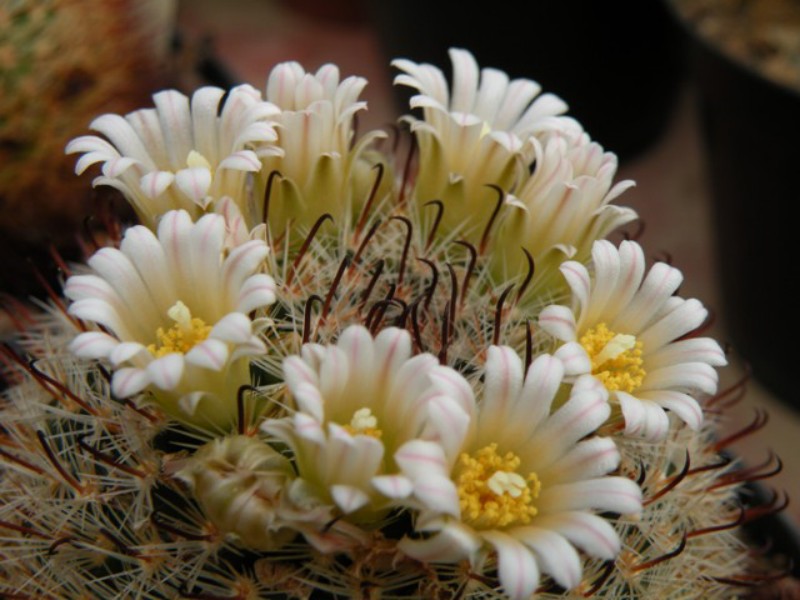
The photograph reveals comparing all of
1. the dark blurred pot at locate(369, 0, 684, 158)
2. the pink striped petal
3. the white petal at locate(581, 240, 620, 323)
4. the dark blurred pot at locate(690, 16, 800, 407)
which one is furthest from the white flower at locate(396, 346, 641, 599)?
the dark blurred pot at locate(369, 0, 684, 158)

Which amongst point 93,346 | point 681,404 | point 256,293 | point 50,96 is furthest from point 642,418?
point 50,96

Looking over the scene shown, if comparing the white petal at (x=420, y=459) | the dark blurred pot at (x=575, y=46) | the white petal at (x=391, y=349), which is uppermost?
the white petal at (x=391, y=349)

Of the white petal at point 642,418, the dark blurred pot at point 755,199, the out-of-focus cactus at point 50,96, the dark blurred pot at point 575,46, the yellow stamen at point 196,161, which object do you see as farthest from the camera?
the dark blurred pot at point 575,46

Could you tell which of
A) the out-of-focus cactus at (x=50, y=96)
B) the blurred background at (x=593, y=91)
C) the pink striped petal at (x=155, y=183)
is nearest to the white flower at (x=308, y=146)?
the pink striped petal at (x=155, y=183)

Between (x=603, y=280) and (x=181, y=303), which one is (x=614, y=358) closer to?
(x=603, y=280)

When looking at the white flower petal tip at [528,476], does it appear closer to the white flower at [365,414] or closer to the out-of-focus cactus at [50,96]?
the white flower at [365,414]

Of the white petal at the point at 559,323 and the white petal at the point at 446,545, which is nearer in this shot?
the white petal at the point at 446,545
